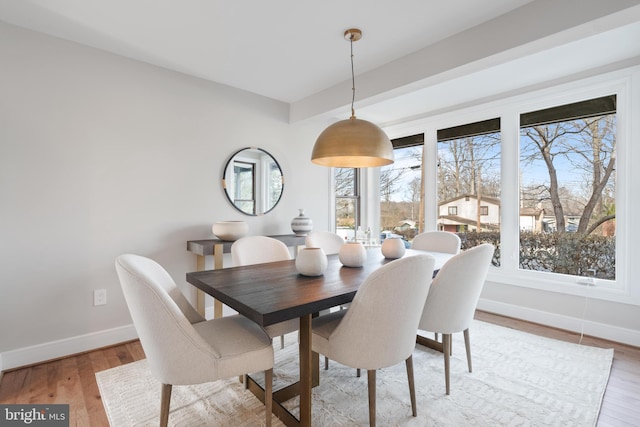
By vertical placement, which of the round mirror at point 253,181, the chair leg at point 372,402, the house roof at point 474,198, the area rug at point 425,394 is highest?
the round mirror at point 253,181

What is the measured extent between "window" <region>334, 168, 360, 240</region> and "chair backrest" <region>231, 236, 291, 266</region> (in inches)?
83.4

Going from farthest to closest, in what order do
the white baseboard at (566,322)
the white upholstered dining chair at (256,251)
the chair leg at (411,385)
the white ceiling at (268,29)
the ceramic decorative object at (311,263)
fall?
the white baseboard at (566,322) → the white upholstered dining chair at (256,251) → the white ceiling at (268,29) → the ceramic decorative object at (311,263) → the chair leg at (411,385)

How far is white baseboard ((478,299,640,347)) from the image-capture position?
8.92 ft

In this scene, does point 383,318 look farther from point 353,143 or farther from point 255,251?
point 255,251

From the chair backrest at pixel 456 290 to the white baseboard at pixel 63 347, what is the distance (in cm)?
246

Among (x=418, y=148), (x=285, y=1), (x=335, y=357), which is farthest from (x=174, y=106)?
(x=418, y=148)

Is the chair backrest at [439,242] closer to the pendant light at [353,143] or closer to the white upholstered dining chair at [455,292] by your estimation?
the white upholstered dining chair at [455,292]

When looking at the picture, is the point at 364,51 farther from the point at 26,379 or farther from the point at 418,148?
the point at 26,379

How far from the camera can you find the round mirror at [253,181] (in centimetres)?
340

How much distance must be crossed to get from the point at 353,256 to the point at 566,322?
7.92 feet

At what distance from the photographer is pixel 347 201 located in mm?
4832

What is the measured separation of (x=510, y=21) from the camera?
6.82ft

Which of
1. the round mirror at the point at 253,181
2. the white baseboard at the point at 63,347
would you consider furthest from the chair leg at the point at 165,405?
the round mirror at the point at 253,181

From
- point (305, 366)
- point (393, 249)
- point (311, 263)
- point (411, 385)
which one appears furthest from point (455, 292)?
point (305, 366)
